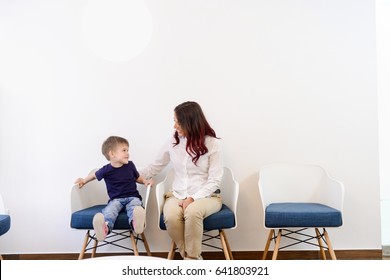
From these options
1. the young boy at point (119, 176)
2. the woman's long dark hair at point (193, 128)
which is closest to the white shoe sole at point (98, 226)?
the young boy at point (119, 176)

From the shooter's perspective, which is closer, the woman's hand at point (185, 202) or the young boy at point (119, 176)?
the woman's hand at point (185, 202)

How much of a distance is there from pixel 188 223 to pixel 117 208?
528 millimetres

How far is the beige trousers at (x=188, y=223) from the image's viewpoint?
7.52 ft

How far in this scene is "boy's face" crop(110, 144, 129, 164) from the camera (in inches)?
104

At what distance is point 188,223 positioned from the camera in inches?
90.4

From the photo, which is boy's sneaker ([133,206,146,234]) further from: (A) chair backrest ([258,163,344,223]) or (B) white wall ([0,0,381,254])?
(A) chair backrest ([258,163,344,223])

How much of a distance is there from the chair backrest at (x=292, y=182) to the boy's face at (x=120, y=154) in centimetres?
100

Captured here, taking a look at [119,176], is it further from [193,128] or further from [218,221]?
[218,221]

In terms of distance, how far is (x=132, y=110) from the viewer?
2.94m

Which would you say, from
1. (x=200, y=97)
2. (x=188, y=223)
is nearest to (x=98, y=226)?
(x=188, y=223)

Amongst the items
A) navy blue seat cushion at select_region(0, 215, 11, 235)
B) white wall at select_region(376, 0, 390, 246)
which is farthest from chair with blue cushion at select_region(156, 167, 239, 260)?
white wall at select_region(376, 0, 390, 246)

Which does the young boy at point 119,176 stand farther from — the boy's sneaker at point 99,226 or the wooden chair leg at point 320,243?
the wooden chair leg at point 320,243
